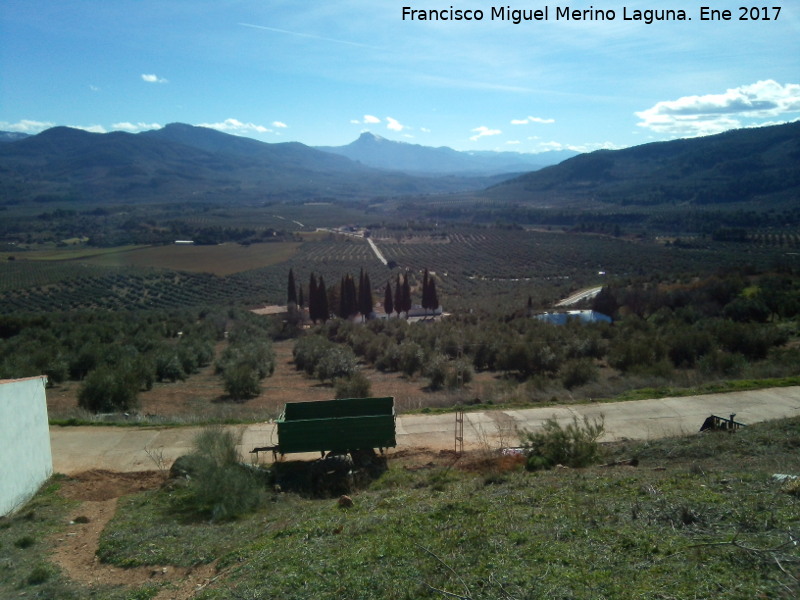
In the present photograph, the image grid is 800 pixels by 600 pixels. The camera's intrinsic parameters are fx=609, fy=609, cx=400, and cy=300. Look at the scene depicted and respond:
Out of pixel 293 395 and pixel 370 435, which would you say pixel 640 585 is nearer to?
pixel 370 435

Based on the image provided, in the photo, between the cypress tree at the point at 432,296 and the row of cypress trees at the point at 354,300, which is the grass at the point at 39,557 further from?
the cypress tree at the point at 432,296

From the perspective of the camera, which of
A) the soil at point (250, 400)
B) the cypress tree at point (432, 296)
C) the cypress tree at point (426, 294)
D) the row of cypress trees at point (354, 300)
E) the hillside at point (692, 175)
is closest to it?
the soil at point (250, 400)

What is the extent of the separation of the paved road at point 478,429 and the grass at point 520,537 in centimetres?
281

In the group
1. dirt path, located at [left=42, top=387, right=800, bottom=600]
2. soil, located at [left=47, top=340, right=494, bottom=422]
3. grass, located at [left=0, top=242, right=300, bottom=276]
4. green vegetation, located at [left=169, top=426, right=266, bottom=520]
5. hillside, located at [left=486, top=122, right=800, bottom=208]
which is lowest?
soil, located at [left=47, top=340, right=494, bottom=422]

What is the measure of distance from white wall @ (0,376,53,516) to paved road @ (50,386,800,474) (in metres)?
0.93

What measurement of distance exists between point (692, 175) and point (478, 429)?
6255 inches

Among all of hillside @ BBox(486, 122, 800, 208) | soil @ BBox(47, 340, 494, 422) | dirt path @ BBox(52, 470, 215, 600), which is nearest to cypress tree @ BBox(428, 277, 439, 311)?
soil @ BBox(47, 340, 494, 422)

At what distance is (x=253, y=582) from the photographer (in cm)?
618

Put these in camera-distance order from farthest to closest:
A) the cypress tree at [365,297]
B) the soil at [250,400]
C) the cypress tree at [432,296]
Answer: the cypress tree at [432,296]
the cypress tree at [365,297]
the soil at [250,400]

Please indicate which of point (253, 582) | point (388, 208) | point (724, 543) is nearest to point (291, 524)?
point (253, 582)

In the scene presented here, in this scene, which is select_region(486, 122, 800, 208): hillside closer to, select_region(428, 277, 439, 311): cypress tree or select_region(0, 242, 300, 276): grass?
select_region(0, 242, 300, 276): grass

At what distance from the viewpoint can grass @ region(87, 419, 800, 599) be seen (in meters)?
5.46

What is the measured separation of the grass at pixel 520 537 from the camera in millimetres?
5457

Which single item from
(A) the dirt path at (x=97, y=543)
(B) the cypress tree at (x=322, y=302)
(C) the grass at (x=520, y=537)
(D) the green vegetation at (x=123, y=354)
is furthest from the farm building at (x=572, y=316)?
(A) the dirt path at (x=97, y=543)
